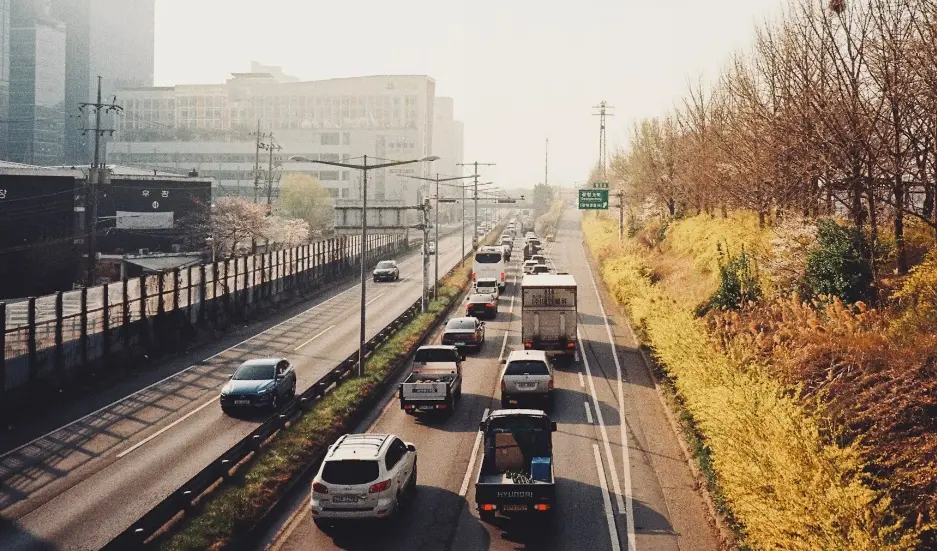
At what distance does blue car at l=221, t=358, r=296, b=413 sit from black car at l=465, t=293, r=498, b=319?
20620mm

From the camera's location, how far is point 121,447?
80.2ft

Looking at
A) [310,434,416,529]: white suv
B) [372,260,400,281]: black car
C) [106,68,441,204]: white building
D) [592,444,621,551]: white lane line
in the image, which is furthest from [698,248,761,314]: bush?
[106,68,441,204]: white building

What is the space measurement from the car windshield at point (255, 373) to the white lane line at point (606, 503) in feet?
37.5

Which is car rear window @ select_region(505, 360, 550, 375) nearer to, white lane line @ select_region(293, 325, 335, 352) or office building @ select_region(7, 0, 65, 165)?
white lane line @ select_region(293, 325, 335, 352)

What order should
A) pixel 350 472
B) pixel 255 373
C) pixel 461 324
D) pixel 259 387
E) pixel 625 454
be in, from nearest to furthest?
pixel 350 472, pixel 625 454, pixel 259 387, pixel 255 373, pixel 461 324

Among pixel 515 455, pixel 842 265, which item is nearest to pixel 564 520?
pixel 515 455

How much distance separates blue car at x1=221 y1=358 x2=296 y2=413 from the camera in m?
27.7

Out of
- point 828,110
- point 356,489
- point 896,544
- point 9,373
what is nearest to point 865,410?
point 896,544

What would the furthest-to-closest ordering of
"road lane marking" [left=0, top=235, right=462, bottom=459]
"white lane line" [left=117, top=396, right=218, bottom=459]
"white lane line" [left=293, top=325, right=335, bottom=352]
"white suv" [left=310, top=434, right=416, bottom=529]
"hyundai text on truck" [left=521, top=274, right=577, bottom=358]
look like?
"white lane line" [left=293, top=325, right=335, bottom=352] < "hyundai text on truck" [left=521, top=274, right=577, bottom=358] < "road lane marking" [left=0, top=235, right=462, bottom=459] < "white lane line" [left=117, top=396, right=218, bottom=459] < "white suv" [left=310, top=434, right=416, bottom=529]

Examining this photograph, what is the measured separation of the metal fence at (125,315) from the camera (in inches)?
1118

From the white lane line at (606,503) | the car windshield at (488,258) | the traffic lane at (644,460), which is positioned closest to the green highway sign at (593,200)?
the car windshield at (488,258)

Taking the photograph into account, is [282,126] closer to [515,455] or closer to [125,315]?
[125,315]

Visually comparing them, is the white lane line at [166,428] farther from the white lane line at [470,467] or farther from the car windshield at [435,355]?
the white lane line at [470,467]

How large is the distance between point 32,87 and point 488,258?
464 feet
